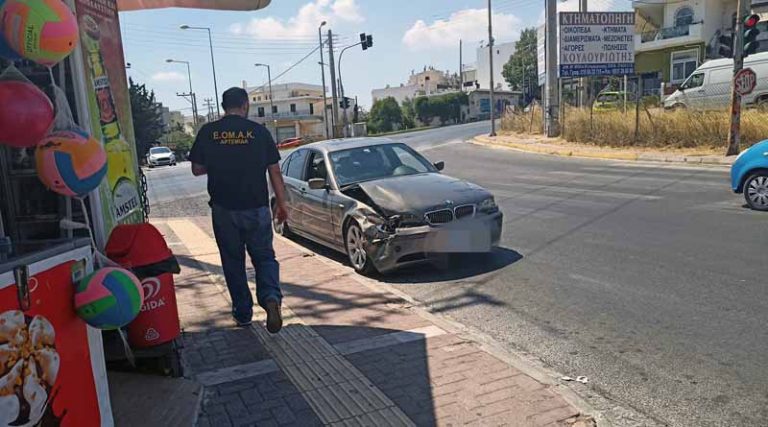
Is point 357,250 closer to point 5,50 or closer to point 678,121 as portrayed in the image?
point 5,50

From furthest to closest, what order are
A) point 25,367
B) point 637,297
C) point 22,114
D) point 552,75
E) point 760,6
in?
point 760,6 → point 552,75 → point 637,297 → point 22,114 → point 25,367

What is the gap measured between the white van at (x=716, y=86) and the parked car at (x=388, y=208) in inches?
708

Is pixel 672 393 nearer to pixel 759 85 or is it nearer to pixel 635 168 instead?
pixel 635 168

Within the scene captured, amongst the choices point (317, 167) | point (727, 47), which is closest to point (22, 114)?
point (317, 167)

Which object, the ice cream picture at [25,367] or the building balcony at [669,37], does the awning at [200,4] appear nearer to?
the ice cream picture at [25,367]

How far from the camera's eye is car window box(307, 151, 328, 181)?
24.7 ft

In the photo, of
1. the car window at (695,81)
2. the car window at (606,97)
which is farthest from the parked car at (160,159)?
the car window at (695,81)

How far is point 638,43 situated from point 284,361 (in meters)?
45.5

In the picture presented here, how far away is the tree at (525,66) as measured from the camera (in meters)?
79.7

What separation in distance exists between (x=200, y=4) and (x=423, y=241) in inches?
122

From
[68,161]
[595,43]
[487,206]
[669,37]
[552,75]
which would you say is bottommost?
[487,206]

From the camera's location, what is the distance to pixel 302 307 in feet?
17.7

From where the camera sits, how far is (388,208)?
627 centimetres

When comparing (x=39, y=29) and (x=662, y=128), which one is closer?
(x=39, y=29)
